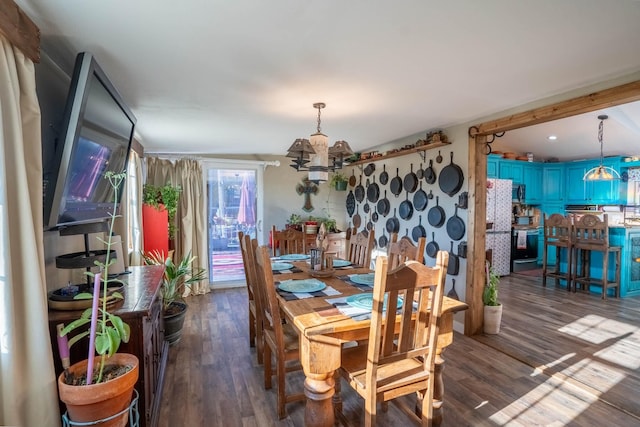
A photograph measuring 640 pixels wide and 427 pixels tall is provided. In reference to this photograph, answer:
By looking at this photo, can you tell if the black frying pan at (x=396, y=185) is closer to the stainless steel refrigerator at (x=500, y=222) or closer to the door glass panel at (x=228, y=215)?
the stainless steel refrigerator at (x=500, y=222)

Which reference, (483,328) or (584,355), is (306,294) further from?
(584,355)

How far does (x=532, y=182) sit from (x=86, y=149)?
7688 millimetres

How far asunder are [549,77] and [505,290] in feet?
12.2

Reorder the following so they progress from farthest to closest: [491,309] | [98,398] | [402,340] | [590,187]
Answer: [590,187]
[491,309]
[402,340]
[98,398]

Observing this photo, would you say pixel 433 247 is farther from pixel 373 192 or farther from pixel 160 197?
pixel 160 197

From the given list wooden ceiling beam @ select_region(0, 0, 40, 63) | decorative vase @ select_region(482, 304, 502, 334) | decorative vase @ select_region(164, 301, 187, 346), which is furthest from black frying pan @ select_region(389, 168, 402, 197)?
wooden ceiling beam @ select_region(0, 0, 40, 63)

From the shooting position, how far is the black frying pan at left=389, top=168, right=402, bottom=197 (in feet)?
14.4

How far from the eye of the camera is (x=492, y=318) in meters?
3.26

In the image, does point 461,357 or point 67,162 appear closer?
point 67,162

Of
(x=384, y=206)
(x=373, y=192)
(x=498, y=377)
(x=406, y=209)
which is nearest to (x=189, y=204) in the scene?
(x=373, y=192)

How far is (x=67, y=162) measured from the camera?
4.91 ft

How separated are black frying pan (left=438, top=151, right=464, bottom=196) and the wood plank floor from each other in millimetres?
1550

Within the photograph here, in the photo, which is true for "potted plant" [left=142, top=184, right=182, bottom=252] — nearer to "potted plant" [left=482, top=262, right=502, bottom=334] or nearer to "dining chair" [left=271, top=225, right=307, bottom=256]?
"dining chair" [left=271, top=225, right=307, bottom=256]

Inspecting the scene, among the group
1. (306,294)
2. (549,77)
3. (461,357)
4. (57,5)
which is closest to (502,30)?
(549,77)
